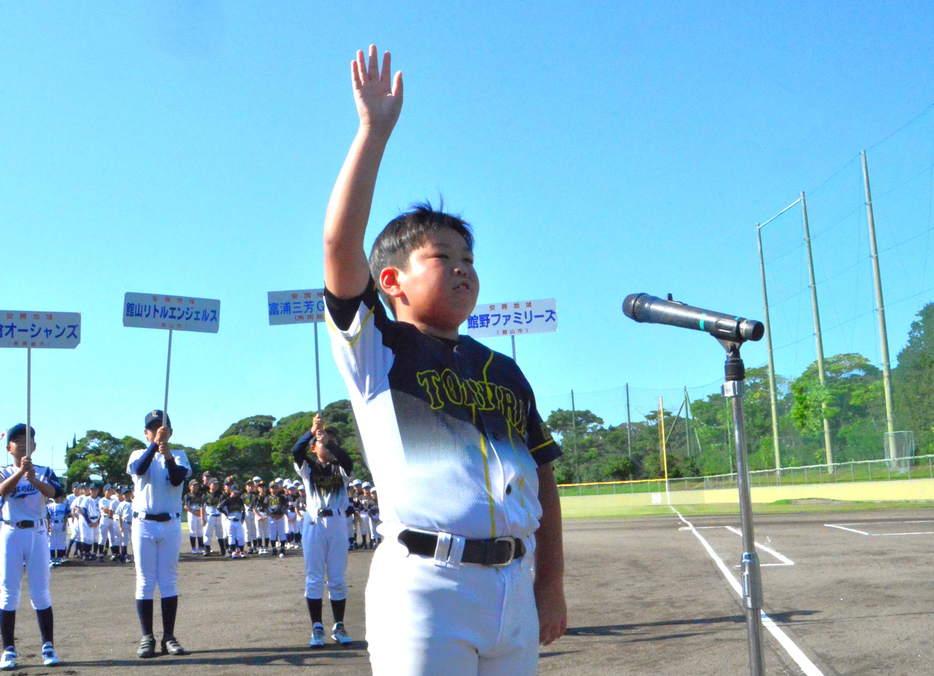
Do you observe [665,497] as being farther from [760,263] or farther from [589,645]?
[589,645]

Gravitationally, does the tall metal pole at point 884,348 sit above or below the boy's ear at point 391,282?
above

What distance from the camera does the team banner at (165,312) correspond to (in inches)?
419

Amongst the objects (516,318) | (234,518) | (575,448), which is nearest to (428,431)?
(516,318)

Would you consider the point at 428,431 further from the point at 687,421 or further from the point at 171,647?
the point at 687,421

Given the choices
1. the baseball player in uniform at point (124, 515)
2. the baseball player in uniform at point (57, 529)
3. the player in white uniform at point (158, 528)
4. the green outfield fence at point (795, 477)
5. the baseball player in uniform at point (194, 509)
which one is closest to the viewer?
the player in white uniform at point (158, 528)

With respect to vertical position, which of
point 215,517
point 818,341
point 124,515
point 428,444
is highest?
point 818,341

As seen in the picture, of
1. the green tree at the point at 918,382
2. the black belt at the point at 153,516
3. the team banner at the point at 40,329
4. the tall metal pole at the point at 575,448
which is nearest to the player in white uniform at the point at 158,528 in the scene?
the black belt at the point at 153,516

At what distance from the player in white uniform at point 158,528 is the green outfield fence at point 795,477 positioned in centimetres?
1683

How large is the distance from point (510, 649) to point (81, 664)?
7.12m

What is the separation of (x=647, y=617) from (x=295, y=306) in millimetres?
5398

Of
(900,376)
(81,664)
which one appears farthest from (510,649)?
(900,376)

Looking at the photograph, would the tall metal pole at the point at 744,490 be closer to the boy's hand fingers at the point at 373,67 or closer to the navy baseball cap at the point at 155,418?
the boy's hand fingers at the point at 373,67

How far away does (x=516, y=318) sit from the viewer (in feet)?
47.6

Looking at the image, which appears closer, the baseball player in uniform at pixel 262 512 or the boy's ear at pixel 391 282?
the boy's ear at pixel 391 282
